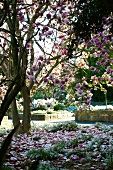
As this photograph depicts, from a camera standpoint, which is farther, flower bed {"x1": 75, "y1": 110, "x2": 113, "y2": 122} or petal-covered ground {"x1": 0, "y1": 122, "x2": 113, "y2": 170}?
flower bed {"x1": 75, "y1": 110, "x2": 113, "y2": 122}

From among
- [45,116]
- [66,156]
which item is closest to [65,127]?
[66,156]


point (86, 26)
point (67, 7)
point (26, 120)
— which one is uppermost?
point (67, 7)

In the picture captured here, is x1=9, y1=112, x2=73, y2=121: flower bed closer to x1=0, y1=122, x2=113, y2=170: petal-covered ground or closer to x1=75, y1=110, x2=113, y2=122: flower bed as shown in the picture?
x1=75, y1=110, x2=113, y2=122: flower bed

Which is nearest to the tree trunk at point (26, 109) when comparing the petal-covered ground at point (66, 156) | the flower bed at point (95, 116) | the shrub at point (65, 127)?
the shrub at point (65, 127)

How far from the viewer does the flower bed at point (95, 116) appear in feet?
57.4

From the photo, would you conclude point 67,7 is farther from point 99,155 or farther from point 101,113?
point 101,113

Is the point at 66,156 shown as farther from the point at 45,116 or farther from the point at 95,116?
the point at 45,116

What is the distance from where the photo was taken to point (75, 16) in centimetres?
609

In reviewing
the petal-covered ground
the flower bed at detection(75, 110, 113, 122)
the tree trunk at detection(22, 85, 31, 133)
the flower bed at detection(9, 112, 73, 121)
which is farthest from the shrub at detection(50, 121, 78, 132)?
the flower bed at detection(9, 112, 73, 121)

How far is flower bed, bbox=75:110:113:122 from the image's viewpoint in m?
17.5

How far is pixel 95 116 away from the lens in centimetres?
1802

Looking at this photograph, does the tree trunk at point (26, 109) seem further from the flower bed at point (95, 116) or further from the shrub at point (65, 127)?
the flower bed at point (95, 116)

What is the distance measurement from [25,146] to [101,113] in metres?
10.7

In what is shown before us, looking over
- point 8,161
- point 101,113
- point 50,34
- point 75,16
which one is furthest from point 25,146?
point 101,113
